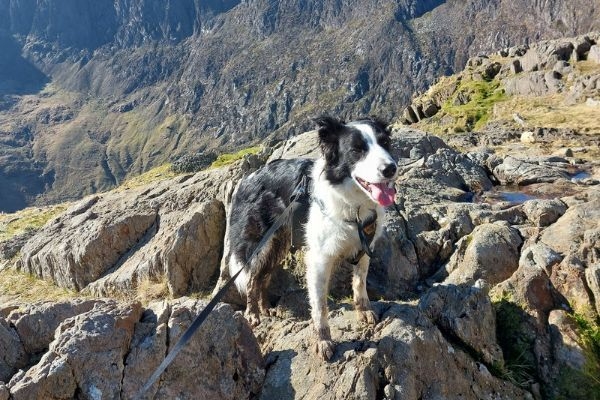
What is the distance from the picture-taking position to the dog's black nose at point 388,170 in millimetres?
5016

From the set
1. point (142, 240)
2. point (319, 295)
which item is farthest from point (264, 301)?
point (142, 240)

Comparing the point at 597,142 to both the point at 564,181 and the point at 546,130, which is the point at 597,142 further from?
the point at 564,181

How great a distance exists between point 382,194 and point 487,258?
3732 mm

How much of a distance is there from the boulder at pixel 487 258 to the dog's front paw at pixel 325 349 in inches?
117

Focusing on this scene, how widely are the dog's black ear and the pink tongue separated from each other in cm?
73

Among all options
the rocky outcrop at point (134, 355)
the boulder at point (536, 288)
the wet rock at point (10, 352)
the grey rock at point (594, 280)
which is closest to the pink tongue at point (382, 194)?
the rocky outcrop at point (134, 355)

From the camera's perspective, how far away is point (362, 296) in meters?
6.43

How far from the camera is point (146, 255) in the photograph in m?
9.95

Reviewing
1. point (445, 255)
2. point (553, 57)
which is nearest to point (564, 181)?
point (445, 255)

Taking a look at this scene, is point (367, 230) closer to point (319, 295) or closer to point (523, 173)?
point (319, 295)

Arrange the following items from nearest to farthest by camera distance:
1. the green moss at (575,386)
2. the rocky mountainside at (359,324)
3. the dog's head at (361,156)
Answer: the dog's head at (361,156)
the rocky mountainside at (359,324)
the green moss at (575,386)

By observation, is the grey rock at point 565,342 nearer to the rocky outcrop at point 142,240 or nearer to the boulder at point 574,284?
the boulder at point 574,284

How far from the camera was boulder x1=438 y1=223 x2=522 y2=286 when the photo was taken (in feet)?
25.7

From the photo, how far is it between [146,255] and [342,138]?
20.1ft
